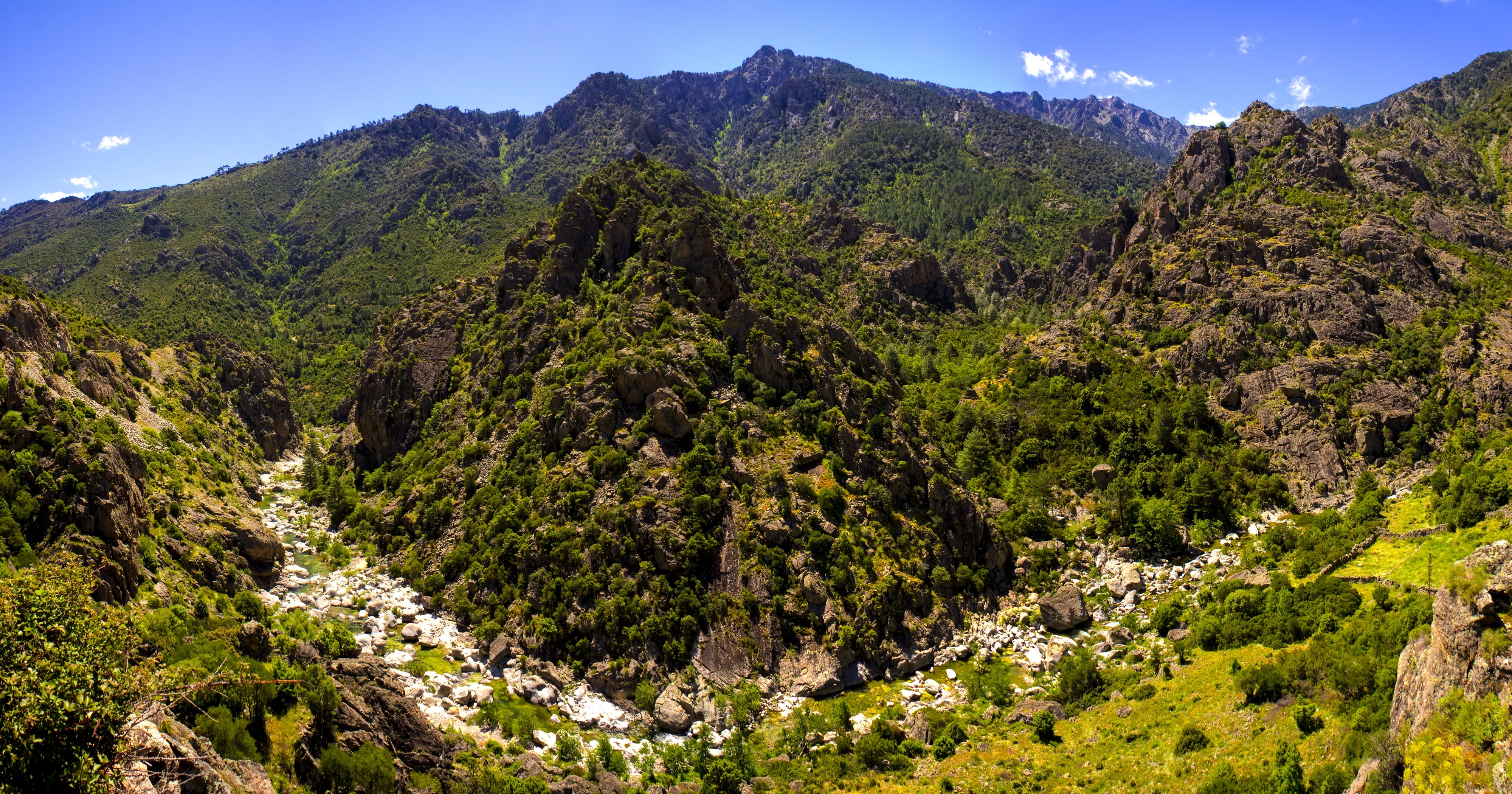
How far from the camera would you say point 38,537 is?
41062mm

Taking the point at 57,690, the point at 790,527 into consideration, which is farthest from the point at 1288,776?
the point at 57,690

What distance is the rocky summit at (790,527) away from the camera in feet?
103

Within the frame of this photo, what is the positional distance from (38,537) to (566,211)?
68.9m

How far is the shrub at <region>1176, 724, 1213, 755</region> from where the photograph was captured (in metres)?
37.9

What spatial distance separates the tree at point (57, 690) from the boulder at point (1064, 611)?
60.3 m

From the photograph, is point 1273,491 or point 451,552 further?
point 1273,491

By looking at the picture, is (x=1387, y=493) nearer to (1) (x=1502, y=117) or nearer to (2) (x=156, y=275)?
(1) (x=1502, y=117)

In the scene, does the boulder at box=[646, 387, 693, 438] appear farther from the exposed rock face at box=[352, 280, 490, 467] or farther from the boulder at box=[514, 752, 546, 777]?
the exposed rock face at box=[352, 280, 490, 467]

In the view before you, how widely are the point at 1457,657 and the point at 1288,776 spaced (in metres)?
10.1

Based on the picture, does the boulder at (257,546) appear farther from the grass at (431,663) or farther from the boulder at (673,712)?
the boulder at (673,712)

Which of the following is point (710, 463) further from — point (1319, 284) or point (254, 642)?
point (1319, 284)

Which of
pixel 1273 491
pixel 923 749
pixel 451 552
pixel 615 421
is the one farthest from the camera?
pixel 1273 491

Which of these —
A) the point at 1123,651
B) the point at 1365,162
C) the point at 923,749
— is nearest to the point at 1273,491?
the point at 1123,651

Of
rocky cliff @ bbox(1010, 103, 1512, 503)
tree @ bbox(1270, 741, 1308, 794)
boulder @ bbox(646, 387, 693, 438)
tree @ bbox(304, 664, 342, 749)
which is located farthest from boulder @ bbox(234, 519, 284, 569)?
rocky cliff @ bbox(1010, 103, 1512, 503)
